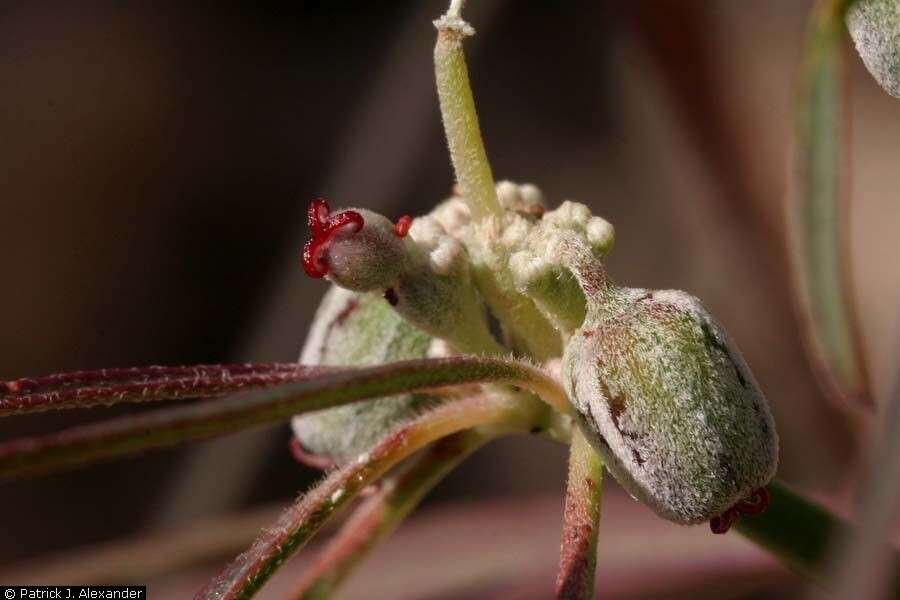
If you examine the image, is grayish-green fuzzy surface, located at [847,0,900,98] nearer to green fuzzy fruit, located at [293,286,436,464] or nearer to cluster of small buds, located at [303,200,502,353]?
cluster of small buds, located at [303,200,502,353]

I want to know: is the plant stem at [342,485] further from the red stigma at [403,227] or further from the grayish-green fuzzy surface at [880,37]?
the grayish-green fuzzy surface at [880,37]

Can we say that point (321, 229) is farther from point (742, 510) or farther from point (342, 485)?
point (742, 510)

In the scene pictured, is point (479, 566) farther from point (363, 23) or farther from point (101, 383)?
point (363, 23)

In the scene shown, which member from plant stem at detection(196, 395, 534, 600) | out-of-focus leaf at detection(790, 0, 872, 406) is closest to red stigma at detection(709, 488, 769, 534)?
plant stem at detection(196, 395, 534, 600)

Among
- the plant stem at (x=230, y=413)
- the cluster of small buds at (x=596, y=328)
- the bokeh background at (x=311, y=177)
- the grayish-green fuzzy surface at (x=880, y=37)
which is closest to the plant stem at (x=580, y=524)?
the cluster of small buds at (x=596, y=328)

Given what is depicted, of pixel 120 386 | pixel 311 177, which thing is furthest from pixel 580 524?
pixel 311 177

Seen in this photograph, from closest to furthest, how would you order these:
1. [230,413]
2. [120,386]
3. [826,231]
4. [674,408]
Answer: [230,413] → [674,408] → [120,386] → [826,231]

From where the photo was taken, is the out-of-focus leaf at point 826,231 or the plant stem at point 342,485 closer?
the plant stem at point 342,485
